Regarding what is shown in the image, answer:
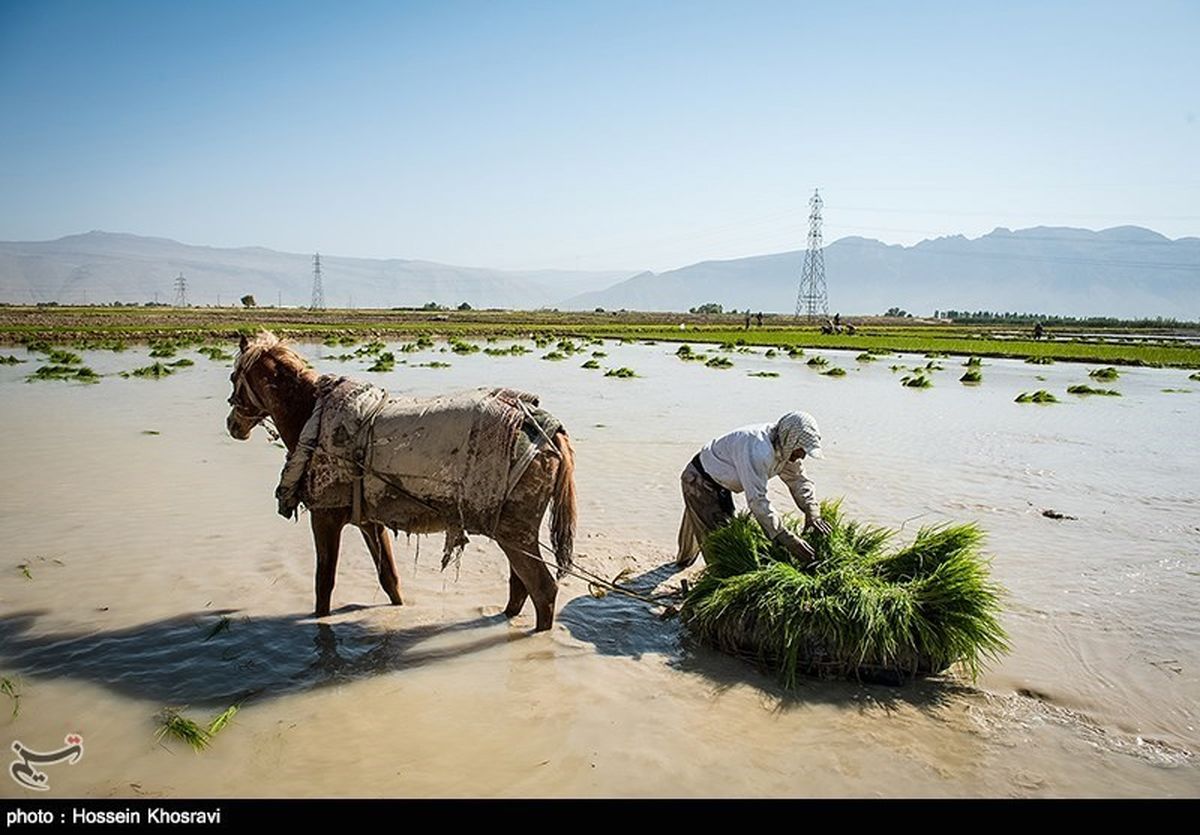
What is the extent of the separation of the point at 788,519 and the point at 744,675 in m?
1.71

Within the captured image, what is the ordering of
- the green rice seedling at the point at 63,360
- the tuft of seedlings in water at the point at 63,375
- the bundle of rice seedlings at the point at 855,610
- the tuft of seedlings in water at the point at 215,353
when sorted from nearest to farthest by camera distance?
the bundle of rice seedlings at the point at 855,610, the tuft of seedlings in water at the point at 63,375, the green rice seedling at the point at 63,360, the tuft of seedlings in water at the point at 215,353

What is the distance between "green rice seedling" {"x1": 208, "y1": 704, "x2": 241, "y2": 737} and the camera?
4.07 m

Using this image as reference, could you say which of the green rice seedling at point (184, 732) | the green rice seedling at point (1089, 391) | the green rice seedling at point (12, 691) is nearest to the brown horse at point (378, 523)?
the green rice seedling at point (184, 732)

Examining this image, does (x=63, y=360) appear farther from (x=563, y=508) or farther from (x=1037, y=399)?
(x=1037, y=399)

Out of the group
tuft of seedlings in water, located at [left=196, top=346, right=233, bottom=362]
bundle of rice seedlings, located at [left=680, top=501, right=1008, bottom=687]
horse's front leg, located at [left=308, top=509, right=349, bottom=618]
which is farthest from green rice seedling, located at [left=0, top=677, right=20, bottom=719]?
tuft of seedlings in water, located at [left=196, top=346, right=233, bottom=362]

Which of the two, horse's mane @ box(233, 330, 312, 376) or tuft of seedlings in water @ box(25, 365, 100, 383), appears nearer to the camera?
horse's mane @ box(233, 330, 312, 376)

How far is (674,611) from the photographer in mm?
5777

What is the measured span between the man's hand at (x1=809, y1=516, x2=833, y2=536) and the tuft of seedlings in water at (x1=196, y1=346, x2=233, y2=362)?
90.1 feet

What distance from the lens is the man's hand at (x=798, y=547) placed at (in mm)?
5270

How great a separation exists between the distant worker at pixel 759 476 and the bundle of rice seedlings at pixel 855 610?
0.72 ft

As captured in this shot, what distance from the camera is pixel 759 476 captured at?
18.4ft

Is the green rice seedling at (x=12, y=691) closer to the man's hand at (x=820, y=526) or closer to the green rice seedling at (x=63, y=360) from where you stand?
the man's hand at (x=820, y=526)

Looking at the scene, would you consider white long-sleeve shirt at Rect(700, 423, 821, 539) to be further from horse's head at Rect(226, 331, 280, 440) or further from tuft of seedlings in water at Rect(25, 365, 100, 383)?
tuft of seedlings in water at Rect(25, 365, 100, 383)
